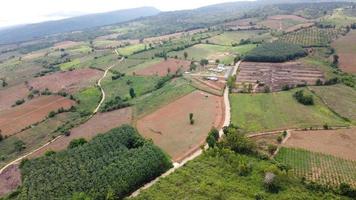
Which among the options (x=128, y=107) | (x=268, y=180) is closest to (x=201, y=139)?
(x=268, y=180)

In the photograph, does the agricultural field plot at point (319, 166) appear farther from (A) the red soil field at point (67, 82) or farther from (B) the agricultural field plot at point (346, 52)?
(A) the red soil field at point (67, 82)

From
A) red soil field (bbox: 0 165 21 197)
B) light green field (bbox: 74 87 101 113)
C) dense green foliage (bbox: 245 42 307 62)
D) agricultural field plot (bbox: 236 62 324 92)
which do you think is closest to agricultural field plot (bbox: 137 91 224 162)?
agricultural field plot (bbox: 236 62 324 92)

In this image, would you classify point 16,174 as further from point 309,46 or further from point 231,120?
point 309,46

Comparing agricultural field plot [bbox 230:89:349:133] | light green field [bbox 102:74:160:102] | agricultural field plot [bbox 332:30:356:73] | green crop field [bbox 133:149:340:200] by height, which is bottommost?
light green field [bbox 102:74:160:102]

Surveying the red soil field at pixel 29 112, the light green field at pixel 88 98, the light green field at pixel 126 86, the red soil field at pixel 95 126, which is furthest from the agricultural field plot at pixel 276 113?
the red soil field at pixel 29 112

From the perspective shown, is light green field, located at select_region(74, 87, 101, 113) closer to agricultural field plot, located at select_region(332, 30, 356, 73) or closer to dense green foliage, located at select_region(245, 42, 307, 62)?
dense green foliage, located at select_region(245, 42, 307, 62)

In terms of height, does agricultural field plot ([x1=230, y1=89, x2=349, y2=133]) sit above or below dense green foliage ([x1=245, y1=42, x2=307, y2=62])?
below
